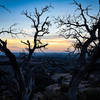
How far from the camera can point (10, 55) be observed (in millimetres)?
7691

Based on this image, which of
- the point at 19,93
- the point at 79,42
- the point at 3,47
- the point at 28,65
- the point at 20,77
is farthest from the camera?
the point at 79,42

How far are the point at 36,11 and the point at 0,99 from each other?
8265mm

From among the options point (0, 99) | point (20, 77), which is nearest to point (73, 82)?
point (20, 77)

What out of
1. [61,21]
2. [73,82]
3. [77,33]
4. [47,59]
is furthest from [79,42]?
[73,82]

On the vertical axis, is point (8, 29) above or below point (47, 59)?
above

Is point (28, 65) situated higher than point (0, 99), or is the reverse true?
point (28, 65)

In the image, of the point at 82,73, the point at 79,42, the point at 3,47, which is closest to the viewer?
the point at 82,73

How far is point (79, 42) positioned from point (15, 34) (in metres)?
11.8

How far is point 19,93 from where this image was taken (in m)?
9.07

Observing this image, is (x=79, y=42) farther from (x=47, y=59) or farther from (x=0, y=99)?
(x=0, y=99)

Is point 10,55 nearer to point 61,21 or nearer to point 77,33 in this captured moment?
point 61,21

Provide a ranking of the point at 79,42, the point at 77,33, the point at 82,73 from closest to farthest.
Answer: the point at 82,73, the point at 77,33, the point at 79,42

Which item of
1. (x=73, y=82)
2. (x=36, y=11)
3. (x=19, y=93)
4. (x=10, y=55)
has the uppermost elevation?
(x=36, y=11)

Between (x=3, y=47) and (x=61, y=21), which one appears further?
(x=61, y=21)
